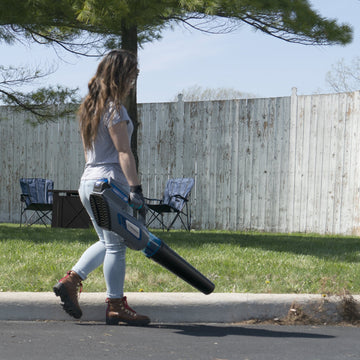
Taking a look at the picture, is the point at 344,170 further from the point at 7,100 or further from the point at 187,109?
the point at 7,100

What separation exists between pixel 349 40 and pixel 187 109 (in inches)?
118

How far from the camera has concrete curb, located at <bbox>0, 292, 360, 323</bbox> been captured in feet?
14.0

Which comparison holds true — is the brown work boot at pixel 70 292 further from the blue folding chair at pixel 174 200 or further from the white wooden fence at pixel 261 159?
the white wooden fence at pixel 261 159

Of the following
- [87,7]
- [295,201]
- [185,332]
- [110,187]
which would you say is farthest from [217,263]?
[295,201]

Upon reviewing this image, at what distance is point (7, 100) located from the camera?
11.6 meters

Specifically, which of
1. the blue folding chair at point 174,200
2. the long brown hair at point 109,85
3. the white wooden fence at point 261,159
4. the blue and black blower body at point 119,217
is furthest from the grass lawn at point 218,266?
the white wooden fence at point 261,159

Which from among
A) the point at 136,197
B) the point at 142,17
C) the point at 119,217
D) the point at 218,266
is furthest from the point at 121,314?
the point at 142,17

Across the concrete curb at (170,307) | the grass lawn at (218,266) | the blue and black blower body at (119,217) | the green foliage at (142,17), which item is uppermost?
the green foliage at (142,17)

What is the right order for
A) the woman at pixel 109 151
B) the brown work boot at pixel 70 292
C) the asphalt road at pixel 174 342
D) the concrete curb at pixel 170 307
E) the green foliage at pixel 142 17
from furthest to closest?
the green foliage at pixel 142 17, the concrete curb at pixel 170 307, the brown work boot at pixel 70 292, the woman at pixel 109 151, the asphalt road at pixel 174 342

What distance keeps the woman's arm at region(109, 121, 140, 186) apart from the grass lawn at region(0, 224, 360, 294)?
1271 millimetres

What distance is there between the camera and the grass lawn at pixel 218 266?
4.87 meters

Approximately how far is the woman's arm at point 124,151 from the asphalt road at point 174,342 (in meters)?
0.96

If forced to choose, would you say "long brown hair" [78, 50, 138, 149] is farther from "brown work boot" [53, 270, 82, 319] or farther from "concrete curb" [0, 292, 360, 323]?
"concrete curb" [0, 292, 360, 323]

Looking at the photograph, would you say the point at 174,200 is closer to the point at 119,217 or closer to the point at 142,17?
the point at 142,17
